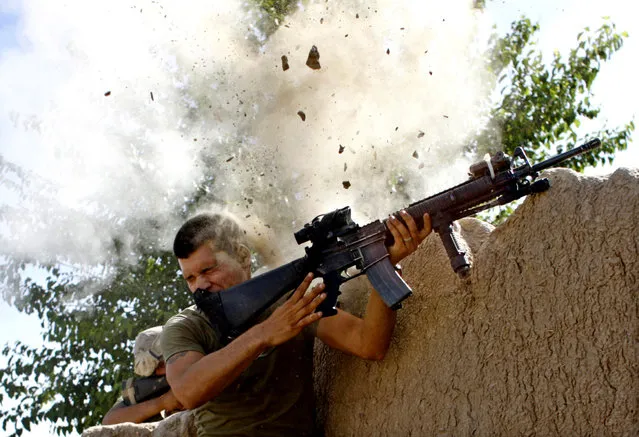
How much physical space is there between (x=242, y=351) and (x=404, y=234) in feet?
3.04

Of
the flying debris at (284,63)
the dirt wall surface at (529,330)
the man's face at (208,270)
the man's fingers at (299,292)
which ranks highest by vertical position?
the flying debris at (284,63)

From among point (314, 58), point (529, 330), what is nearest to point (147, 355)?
point (314, 58)

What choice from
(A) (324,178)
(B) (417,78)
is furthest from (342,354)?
(B) (417,78)

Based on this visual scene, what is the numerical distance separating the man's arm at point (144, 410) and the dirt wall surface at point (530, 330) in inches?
70.0

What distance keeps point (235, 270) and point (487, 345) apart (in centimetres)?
139

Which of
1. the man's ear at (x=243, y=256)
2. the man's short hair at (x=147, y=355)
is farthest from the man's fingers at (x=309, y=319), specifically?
the man's short hair at (x=147, y=355)

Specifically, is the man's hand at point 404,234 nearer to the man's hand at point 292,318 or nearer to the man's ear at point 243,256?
the man's hand at point 292,318

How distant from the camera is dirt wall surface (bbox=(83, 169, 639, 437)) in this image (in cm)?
340

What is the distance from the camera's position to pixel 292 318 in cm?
391

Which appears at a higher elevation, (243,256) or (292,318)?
(243,256)

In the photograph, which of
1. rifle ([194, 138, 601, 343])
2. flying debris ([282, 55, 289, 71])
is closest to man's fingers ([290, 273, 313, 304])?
rifle ([194, 138, 601, 343])

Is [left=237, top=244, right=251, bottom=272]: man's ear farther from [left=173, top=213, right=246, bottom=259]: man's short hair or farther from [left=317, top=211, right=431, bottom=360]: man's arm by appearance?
[left=317, top=211, right=431, bottom=360]: man's arm

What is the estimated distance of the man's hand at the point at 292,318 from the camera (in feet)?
12.8

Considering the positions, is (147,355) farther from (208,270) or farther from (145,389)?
(208,270)
